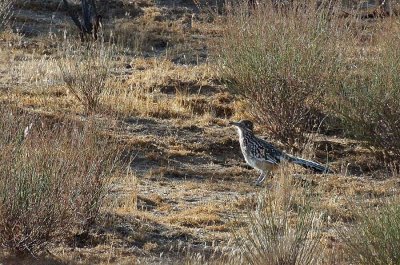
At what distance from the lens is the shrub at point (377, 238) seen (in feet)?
25.2

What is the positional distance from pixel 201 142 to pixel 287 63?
141cm

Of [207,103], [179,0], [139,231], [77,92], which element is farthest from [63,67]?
[179,0]

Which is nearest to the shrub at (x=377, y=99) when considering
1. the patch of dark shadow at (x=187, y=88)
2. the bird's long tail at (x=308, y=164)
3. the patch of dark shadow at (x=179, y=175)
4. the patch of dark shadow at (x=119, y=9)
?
the bird's long tail at (x=308, y=164)

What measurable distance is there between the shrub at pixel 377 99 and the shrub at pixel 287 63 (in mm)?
363

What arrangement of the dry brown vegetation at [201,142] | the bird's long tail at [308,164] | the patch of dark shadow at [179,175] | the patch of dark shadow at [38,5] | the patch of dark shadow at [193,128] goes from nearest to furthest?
the dry brown vegetation at [201,142] → the bird's long tail at [308,164] → the patch of dark shadow at [179,175] → the patch of dark shadow at [193,128] → the patch of dark shadow at [38,5]

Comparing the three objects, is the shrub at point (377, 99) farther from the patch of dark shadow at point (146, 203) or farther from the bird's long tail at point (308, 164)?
the patch of dark shadow at point (146, 203)

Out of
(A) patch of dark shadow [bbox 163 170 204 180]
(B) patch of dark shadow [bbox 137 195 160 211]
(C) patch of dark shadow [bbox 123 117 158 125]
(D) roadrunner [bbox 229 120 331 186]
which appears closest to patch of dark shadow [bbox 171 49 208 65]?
(C) patch of dark shadow [bbox 123 117 158 125]

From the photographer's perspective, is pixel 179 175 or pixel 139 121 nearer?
pixel 179 175

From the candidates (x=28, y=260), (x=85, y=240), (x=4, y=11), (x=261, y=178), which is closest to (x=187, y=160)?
(x=261, y=178)

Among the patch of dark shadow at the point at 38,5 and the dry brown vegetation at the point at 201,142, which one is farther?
the patch of dark shadow at the point at 38,5

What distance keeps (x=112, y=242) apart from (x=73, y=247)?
344mm

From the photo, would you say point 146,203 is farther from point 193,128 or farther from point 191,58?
point 191,58

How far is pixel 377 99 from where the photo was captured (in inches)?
499

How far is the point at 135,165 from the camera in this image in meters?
12.2
